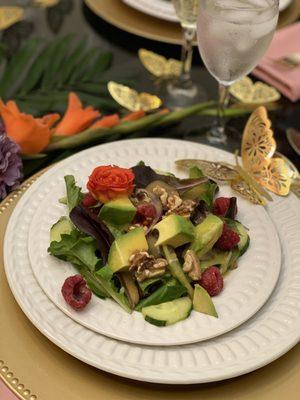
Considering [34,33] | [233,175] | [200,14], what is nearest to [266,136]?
[233,175]

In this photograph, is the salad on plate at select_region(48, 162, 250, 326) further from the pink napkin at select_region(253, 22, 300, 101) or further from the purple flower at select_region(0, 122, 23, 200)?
the pink napkin at select_region(253, 22, 300, 101)

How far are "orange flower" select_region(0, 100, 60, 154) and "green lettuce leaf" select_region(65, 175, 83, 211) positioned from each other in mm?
147

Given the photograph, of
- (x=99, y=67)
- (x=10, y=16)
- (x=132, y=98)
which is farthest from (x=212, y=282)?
(x=10, y=16)

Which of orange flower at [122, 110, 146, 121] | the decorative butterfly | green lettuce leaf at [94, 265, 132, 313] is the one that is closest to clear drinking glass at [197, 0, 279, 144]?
the decorative butterfly

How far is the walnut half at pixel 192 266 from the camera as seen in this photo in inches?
27.9

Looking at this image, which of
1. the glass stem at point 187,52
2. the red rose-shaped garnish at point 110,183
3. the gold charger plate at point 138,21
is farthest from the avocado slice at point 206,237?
the gold charger plate at point 138,21

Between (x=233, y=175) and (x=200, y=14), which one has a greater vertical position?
(x=200, y=14)

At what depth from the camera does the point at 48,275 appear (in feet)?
2.34

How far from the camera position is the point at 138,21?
1.35 m

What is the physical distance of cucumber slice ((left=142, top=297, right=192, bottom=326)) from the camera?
671 millimetres

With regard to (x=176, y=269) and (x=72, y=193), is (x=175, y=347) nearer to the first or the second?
(x=176, y=269)

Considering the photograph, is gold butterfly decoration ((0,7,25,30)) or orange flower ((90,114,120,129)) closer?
orange flower ((90,114,120,129))

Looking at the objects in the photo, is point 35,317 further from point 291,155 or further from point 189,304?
point 291,155

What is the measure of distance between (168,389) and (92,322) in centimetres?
11
